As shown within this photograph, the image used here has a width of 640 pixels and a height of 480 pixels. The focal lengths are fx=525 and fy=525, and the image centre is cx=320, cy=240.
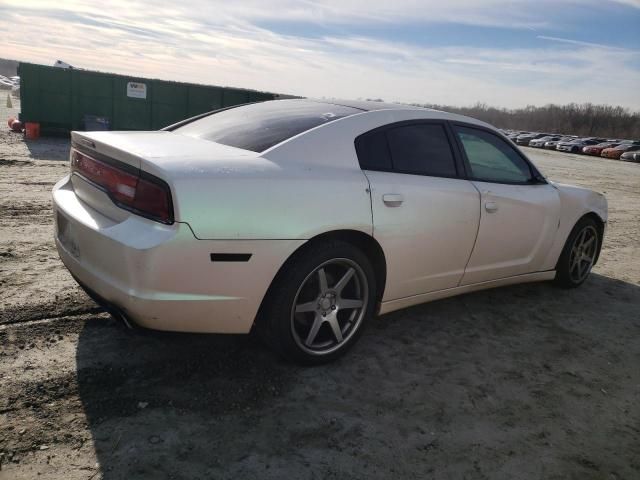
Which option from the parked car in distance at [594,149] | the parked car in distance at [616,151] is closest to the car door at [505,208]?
the parked car in distance at [616,151]

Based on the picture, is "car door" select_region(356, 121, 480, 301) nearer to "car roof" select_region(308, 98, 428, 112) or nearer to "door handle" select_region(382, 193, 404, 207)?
"door handle" select_region(382, 193, 404, 207)

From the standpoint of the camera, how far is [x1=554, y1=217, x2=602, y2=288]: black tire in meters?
4.79

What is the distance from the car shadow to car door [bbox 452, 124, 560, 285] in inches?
22.9

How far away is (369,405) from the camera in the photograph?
277 cm

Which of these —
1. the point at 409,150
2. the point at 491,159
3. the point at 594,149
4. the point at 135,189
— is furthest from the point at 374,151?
the point at 594,149

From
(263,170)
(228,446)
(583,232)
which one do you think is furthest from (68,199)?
(583,232)

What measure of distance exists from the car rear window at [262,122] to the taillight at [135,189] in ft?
2.17

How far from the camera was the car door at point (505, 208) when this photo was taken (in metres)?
3.82

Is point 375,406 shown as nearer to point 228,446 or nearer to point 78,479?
point 228,446

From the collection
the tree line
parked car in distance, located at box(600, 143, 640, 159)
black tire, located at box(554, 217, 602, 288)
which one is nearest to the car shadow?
black tire, located at box(554, 217, 602, 288)

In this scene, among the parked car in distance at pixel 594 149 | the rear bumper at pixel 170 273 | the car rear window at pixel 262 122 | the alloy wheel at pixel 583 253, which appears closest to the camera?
the rear bumper at pixel 170 273

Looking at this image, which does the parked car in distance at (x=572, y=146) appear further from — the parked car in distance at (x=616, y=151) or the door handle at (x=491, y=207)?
the door handle at (x=491, y=207)

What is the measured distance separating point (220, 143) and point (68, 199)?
3.09ft

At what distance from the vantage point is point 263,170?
8.81ft
